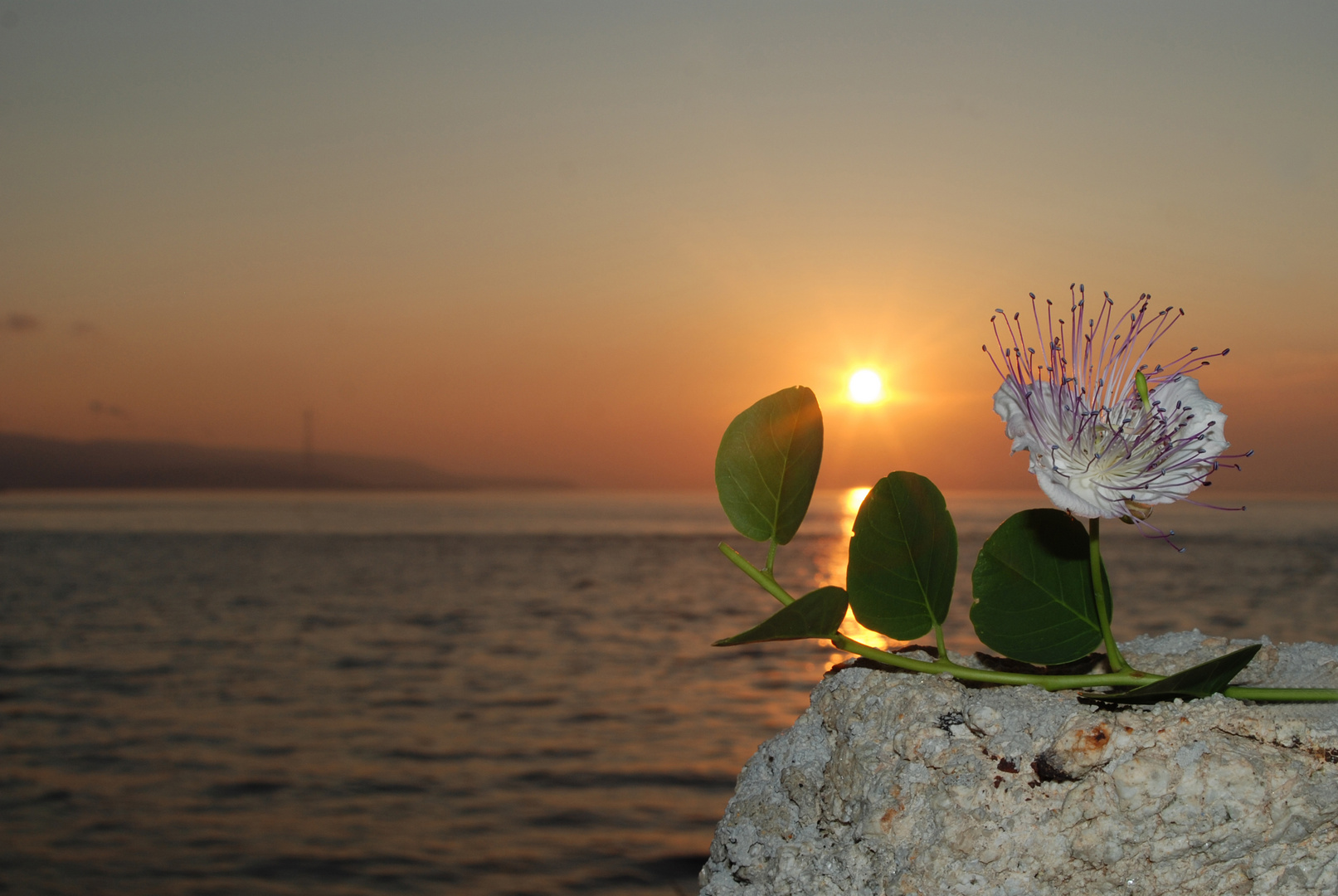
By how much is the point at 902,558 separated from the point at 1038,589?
0.69 feet

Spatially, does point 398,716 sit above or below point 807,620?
below

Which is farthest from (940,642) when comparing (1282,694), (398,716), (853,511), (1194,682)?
(853,511)

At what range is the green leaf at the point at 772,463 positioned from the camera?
1.48 m

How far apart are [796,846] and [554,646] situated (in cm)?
1322

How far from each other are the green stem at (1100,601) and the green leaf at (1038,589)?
0.7 inches

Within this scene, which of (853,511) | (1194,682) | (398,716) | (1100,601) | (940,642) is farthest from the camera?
(853,511)

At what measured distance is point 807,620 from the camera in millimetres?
1354

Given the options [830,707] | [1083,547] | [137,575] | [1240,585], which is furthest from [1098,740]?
[137,575]

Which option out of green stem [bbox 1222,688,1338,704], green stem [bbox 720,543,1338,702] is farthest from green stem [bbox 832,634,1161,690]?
green stem [bbox 1222,688,1338,704]

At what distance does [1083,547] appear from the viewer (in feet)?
4.79

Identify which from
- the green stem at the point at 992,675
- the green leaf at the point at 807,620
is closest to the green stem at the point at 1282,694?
the green stem at the point at 992,675

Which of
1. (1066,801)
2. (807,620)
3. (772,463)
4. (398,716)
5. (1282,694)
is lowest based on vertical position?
(398,716)

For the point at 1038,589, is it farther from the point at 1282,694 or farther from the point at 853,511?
the point at 853,511

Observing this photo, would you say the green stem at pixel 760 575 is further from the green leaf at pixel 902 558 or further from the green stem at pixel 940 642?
the green stem at pixel 940 642
